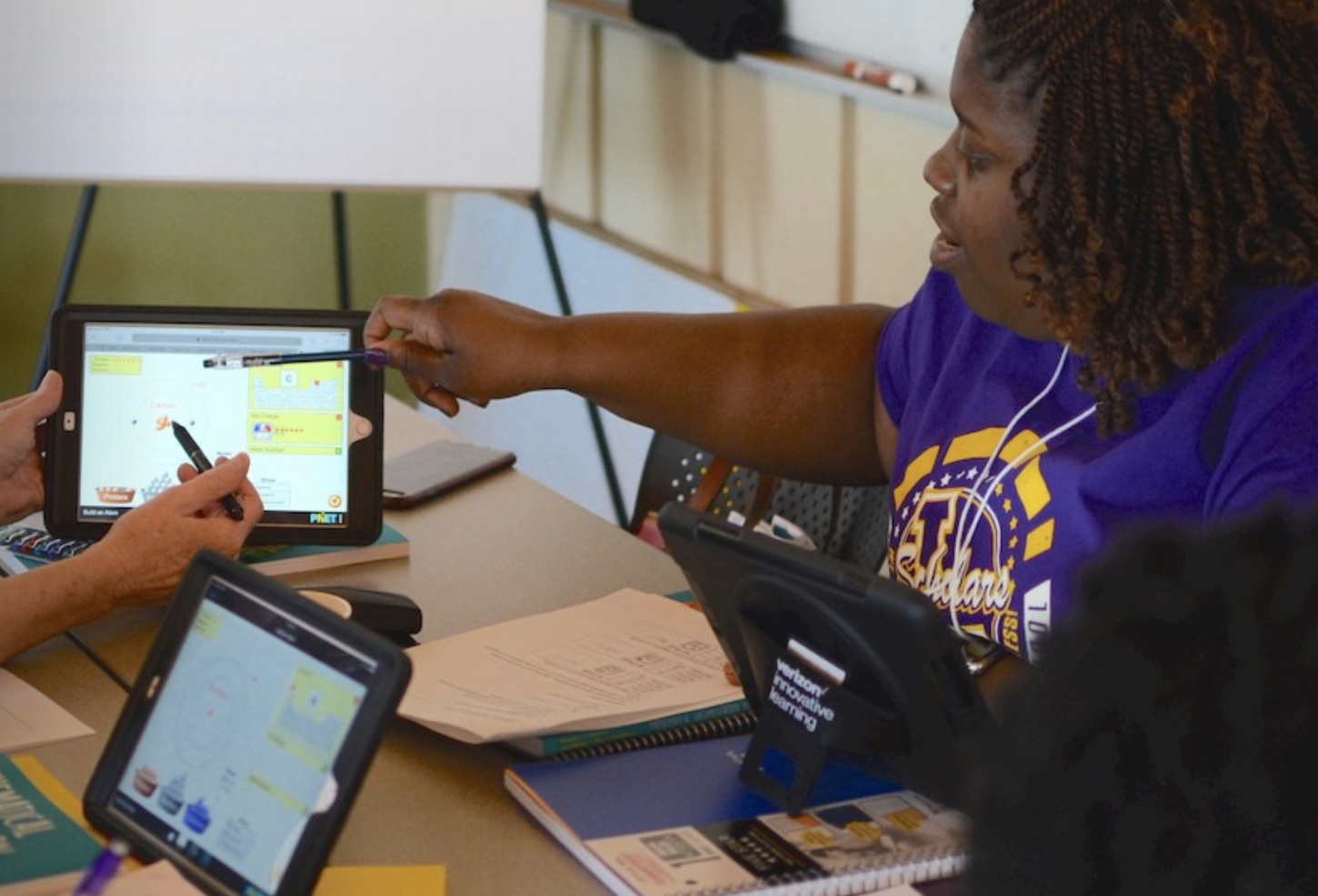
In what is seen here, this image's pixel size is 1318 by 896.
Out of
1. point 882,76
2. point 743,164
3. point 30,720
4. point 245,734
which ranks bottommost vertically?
point 30,720

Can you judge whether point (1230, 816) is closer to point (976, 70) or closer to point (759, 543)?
point (759, 543)

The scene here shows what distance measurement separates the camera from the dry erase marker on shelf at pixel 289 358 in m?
1.69

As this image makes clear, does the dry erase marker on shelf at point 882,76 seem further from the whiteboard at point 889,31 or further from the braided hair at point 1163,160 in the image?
the braided hair at point 1163,160

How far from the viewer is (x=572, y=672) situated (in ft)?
4.81

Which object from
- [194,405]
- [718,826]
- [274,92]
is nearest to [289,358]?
[194,405]

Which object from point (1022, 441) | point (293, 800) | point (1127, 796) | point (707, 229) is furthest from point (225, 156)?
point (1127, 796)

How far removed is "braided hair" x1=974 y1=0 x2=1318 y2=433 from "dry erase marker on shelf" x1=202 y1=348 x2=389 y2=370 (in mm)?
666

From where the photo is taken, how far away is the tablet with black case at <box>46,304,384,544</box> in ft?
5.57

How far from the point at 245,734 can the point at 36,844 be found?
194 millimetres

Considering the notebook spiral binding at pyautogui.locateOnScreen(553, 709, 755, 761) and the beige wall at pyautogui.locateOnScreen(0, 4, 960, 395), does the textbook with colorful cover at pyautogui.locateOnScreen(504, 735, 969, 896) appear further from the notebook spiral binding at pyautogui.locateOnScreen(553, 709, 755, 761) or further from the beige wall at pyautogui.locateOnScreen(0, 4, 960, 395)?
the beige wall at pyautogui.locateOnScreen(0, 4, 960, 395)

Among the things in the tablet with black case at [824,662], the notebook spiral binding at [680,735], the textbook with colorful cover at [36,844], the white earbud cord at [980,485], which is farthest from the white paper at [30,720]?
the white earbud cord at [980,485]

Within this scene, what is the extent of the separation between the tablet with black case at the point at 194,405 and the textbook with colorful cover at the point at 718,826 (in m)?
0.53

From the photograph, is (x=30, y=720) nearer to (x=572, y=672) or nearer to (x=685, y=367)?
(x=572, y=672)

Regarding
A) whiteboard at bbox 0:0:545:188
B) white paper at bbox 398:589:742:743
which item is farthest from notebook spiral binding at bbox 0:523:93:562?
whiteboard at bbox 0:0:545:188
